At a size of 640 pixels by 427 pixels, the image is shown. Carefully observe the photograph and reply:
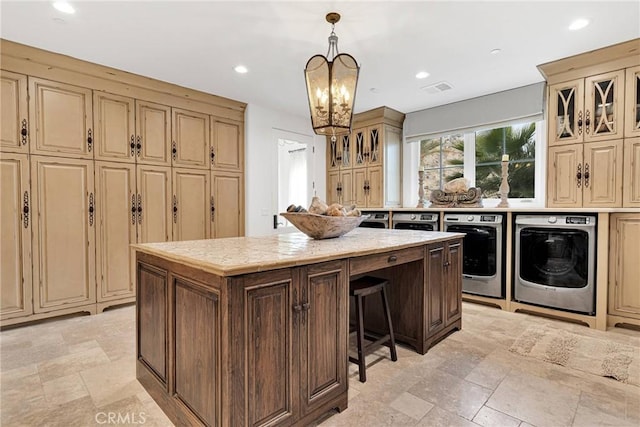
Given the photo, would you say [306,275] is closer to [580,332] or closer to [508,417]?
[508,417]

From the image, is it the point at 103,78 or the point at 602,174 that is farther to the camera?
the point at 103,78

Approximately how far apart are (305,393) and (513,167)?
3.96 m

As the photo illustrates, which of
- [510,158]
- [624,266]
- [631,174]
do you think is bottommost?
[624,266]

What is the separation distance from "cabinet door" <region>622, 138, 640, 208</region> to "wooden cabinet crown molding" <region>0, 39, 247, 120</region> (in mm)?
4392

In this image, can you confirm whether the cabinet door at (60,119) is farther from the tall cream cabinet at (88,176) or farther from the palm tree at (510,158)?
the palm tree at (510,158)

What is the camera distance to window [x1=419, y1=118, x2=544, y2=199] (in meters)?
4.07

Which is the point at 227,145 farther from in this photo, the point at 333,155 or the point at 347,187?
the point at 347,187

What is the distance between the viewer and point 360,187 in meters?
5.25

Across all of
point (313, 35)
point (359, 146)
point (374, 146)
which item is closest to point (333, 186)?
point (359, 146)

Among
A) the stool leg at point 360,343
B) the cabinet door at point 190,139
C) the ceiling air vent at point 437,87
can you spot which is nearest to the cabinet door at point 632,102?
the ceiling air vent at point 437,87

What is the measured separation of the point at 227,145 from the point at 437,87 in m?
2.81

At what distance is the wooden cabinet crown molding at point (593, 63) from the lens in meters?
2.97

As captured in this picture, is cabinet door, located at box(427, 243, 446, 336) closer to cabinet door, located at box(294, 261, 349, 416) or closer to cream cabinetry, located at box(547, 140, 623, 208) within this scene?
cabinet door, located at box(294, 261, 349, 416)

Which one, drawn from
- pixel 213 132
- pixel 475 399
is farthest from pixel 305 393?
pixel 213 132
